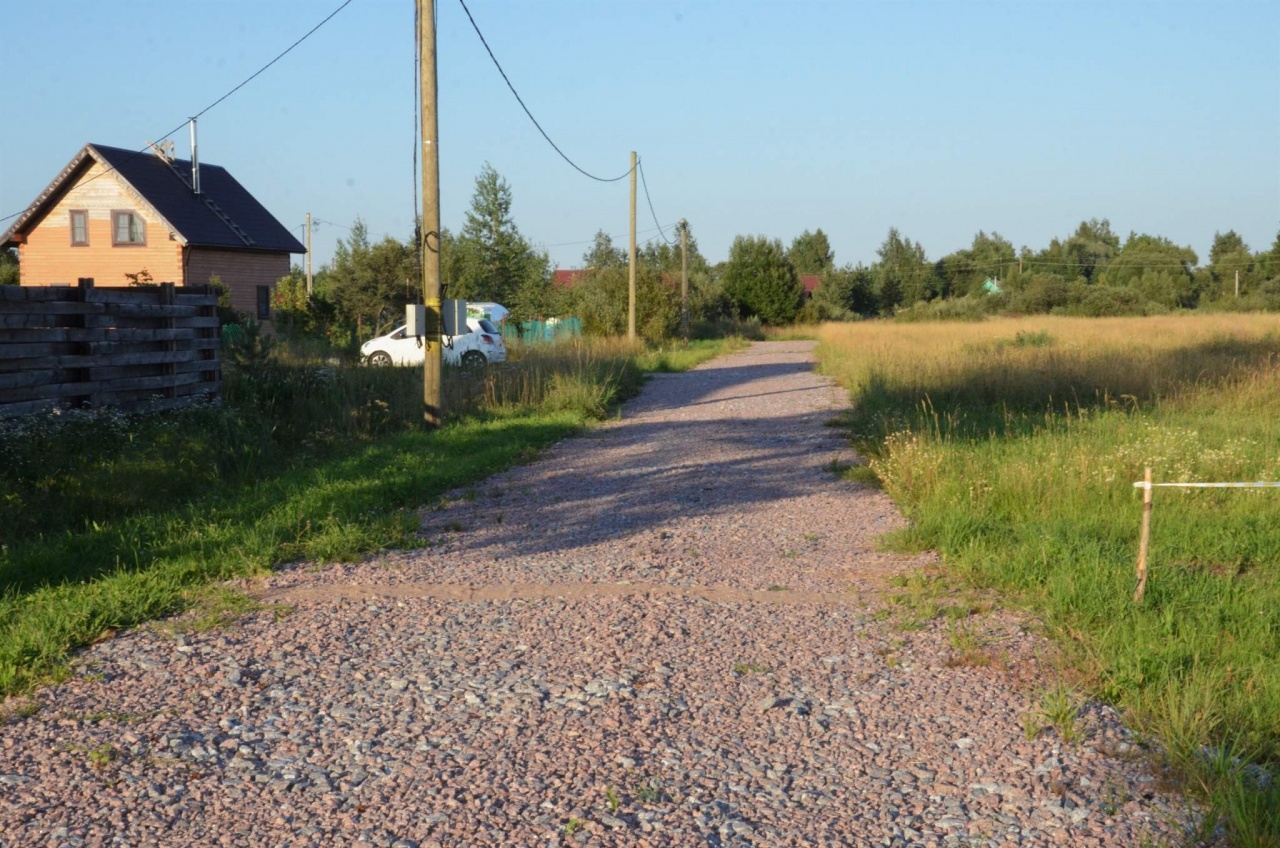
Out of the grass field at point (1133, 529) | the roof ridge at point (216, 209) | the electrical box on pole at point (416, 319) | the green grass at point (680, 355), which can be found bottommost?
the grass field at point (1133, 529)

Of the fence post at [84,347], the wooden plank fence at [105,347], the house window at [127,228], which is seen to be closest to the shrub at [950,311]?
the house window at [127,228]

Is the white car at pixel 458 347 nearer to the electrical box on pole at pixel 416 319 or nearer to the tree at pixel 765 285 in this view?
the electrical box on pole at pixel 416 319

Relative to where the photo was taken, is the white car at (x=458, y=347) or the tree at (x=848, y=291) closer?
the white car at (x=458, y=347)

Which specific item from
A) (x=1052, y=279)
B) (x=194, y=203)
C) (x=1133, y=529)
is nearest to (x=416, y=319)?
Result: (x=1133, y=529)

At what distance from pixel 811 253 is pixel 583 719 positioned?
4930 inches

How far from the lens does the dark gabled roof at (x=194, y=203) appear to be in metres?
37.5

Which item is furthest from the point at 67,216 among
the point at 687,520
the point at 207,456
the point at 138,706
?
the point at 138,706

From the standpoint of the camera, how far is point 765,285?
68.9 metres

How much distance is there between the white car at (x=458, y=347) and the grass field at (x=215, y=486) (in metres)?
10.6

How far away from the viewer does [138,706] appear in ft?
15.6

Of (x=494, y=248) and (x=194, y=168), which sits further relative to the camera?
(x=494, y=248)

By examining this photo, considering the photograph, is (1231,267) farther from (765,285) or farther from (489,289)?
(489,289)

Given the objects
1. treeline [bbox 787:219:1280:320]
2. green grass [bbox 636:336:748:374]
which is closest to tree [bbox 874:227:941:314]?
treeline [bbox 787:219:1280:320]

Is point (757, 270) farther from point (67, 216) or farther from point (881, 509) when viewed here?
point (881, 509)
